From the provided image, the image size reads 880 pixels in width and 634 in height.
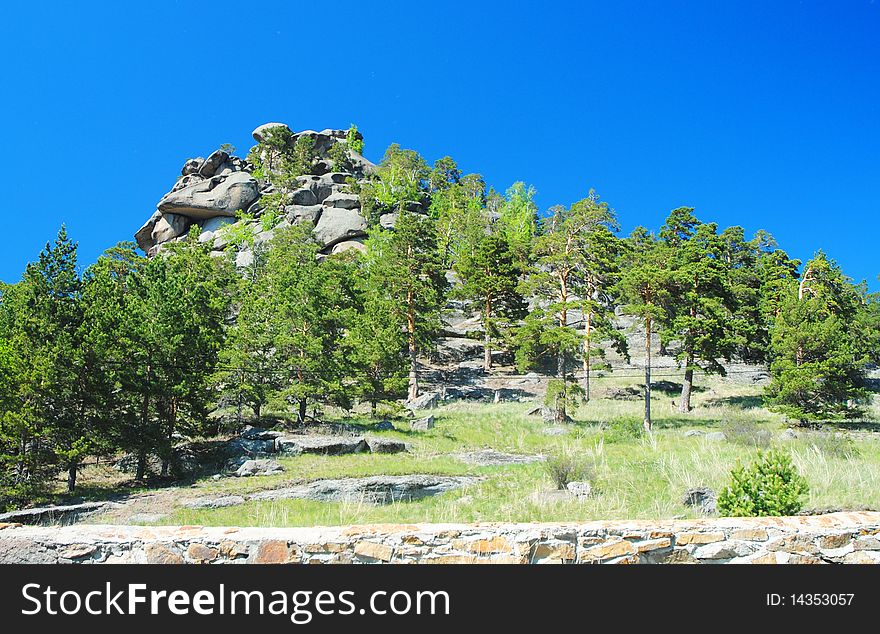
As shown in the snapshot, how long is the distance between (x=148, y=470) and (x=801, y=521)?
21973 millimetres

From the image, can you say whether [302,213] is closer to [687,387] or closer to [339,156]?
[339,156]

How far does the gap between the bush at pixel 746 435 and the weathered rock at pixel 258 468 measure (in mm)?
17523

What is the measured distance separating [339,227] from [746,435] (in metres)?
56.6

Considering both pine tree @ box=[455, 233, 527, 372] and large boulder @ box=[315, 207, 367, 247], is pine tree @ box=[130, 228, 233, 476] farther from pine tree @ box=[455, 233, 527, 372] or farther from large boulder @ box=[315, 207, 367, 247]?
large boulder @ box=[315, 207, 367, 247]

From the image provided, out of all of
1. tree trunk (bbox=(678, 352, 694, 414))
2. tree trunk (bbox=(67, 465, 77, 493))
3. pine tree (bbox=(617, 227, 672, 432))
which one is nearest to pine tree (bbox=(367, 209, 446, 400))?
pine tree (bbox=(617, 227, 672, 432))

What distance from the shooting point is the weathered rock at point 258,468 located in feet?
63.2

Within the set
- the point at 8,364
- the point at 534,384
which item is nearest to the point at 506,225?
the point at 534,384

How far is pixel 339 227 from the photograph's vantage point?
69250 mm

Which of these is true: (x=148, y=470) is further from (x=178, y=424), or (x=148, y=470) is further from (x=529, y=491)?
(x=529, y=491)

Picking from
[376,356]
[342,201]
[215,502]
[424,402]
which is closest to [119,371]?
[215,502]

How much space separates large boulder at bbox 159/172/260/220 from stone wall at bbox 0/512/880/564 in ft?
246

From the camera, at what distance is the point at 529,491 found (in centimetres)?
1455

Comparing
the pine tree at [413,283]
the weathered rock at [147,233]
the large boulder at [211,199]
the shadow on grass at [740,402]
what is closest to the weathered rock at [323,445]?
the pine tree at [413,283]

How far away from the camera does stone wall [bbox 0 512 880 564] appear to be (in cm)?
627
